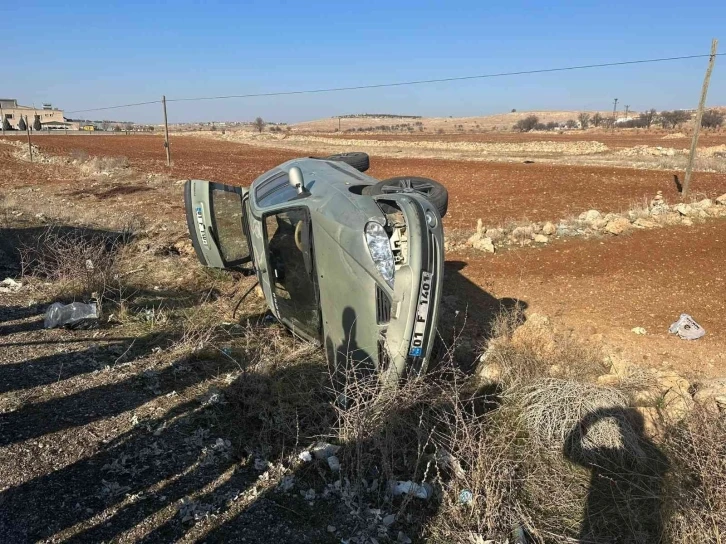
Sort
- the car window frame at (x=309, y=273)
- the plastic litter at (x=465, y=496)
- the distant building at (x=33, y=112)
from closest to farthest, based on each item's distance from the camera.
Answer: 1. the plastic litter at (x=465, y=496)
2. the car window frame at (x=309, y=273)
3. the distant building at (x=33, y=112)

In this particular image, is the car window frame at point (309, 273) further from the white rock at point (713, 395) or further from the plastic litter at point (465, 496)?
the white rock at point (713, 395)

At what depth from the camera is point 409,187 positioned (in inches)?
200

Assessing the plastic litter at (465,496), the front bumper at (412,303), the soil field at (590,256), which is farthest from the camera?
the soil field at (590,256)

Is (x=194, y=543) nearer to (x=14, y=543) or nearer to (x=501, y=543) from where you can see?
(x=14, y=543)

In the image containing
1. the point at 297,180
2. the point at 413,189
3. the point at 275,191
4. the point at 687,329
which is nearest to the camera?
the point at 297,180

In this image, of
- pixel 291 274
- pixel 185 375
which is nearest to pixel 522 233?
pixel 291 274

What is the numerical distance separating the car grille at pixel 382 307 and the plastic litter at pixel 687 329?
4724mm

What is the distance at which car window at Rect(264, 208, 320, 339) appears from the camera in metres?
4.82

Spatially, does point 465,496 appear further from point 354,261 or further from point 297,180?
point 297,180

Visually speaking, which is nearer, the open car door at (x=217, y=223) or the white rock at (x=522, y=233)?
the open car door at (x=217, y=223)

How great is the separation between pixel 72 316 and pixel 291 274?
261 cm

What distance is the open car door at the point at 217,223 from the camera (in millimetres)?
6492

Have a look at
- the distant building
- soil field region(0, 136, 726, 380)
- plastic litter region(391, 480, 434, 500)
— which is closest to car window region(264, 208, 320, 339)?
plastic litter region(391, 480, 434, 500)

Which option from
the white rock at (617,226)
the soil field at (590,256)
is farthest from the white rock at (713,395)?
the white rock at (617,226)
